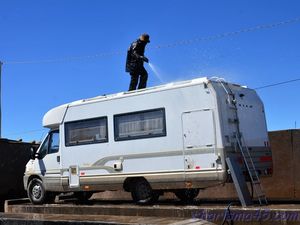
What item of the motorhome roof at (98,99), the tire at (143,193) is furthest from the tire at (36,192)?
the tire at (143,193)

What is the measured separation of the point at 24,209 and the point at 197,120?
5.56 meters

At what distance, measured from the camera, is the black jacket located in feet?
44.5

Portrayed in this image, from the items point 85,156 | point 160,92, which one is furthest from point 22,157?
→ point 160,92

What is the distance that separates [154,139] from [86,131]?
220 cm

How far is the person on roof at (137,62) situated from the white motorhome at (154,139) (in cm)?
138

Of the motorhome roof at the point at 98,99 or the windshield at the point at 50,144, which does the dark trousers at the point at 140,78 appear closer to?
the motorhome roof at the point at 98,99

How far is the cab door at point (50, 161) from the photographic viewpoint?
13500 mm

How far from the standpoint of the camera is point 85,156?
12773mm

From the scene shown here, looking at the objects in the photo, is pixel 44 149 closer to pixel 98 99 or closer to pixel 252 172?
pixel 98 99

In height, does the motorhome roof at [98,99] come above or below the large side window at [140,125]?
above

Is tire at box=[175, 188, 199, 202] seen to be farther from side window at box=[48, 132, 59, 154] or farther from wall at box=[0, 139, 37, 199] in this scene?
wall at box=[0, 139, 37, 199]

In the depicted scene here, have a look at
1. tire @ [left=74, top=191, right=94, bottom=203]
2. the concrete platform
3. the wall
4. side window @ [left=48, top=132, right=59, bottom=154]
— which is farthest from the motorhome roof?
the wall

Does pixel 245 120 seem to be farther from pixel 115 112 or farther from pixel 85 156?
pixel 85 156

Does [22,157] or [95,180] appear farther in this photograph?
[22,157]
